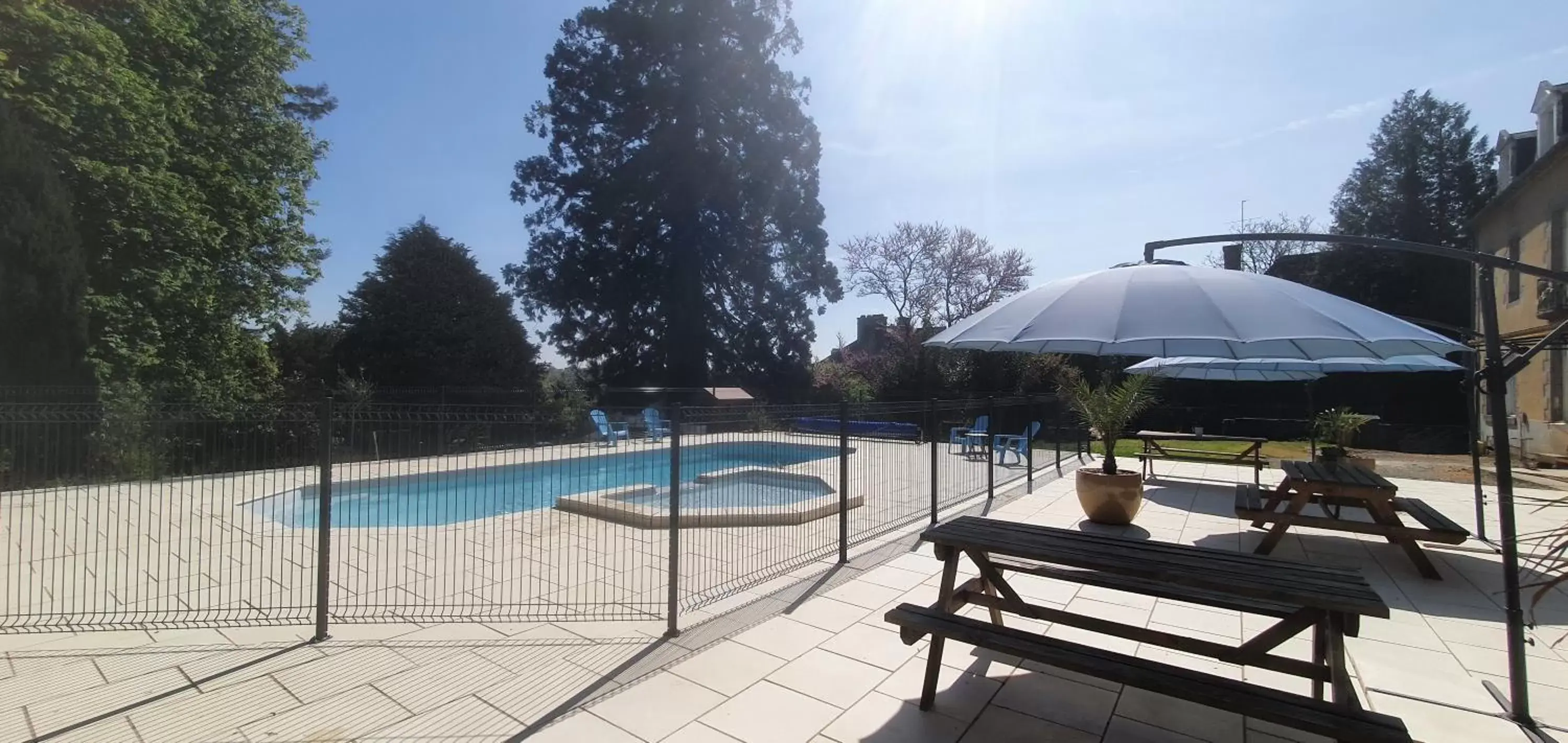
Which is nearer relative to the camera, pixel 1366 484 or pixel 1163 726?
pixel 1163 726

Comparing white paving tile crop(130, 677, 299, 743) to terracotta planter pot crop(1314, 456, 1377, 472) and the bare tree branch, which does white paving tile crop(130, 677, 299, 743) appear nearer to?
terracotta planter pot crop(1314, 456, 1377, 472)

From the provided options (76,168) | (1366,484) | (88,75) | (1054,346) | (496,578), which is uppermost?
(88,75)

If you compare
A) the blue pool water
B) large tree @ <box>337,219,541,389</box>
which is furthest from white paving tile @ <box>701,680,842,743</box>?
large tree @ <box>337,219,541,389</box>

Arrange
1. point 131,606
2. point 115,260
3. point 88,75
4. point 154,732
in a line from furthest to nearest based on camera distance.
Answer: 1. point 115,260
2. point 88,75
3. point 131,606
4. point 154,732

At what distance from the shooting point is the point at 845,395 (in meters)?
21.5

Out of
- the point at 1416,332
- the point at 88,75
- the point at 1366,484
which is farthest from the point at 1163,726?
the point at 88,75

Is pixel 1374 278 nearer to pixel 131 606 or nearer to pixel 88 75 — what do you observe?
pixel 131 606

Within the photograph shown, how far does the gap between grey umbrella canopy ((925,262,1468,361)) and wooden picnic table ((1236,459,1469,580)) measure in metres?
1.66

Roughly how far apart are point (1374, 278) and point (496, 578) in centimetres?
3283

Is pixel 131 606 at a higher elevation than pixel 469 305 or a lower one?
lower

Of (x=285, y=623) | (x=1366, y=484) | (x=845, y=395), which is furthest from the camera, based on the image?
(x=845, y=395)

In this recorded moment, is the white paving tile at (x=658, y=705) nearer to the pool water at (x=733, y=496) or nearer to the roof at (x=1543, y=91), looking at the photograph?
the pool water at (x=733, y=496)

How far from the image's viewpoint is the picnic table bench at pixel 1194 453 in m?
9.19

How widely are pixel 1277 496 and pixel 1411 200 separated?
36236 mm
